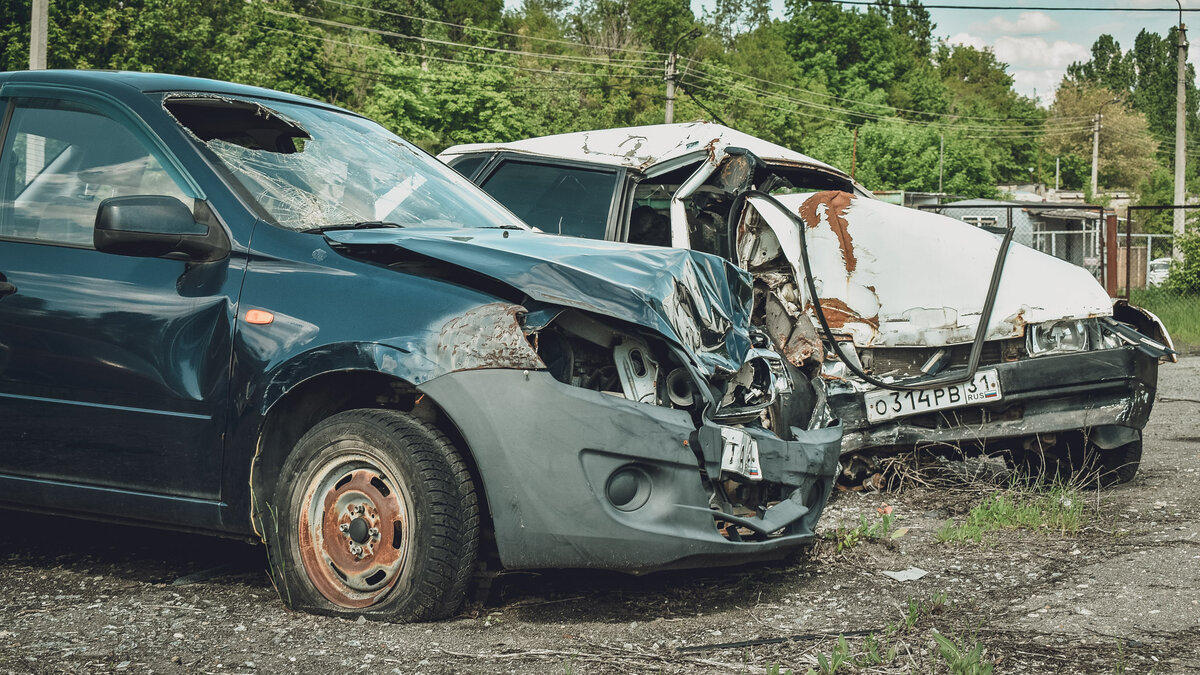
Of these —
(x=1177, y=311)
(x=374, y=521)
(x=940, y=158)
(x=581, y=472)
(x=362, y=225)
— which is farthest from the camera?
(x=940, y=158)

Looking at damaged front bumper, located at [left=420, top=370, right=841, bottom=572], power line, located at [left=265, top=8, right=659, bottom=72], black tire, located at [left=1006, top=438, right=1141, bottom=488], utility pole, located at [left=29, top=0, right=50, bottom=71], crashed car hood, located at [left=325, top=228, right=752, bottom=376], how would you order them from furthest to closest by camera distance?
power line, located at [left=265, top=8, right=659, bottom=72] → utility pole, located at [left=29, top=0, right=50, bottom=71] → black tire, located at [left=1006, top=438, right=1141, bottom=488] → crashed car hood, located at [left=325, top=228, right=752, bottom=376] → damaged front bumper, located at [left=420, top=370, right=841, bottom=572]

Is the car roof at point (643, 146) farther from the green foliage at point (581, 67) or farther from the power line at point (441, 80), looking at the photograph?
the power line at point (441, 80)

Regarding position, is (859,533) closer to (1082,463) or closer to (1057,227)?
Result: (1082,463)

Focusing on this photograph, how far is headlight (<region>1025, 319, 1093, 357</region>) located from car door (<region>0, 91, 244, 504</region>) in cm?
373

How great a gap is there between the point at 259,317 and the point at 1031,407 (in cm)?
370

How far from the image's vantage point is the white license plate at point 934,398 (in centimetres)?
532

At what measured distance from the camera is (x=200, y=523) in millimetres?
3660

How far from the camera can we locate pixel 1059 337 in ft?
18.0

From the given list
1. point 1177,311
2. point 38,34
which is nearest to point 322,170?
point 38,34

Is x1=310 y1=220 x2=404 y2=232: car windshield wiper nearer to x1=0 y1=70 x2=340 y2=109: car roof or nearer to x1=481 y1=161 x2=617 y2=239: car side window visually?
x1=0 y1=70 x2=340 y2=109: car roof

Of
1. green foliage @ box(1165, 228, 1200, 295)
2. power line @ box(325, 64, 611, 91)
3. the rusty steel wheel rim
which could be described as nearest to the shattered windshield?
the rusty steel wheel rim

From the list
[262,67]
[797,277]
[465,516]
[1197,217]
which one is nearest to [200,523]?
[465,516]

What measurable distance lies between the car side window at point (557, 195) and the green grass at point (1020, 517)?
92.4 inches

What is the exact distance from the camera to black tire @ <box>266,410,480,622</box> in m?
3.36
